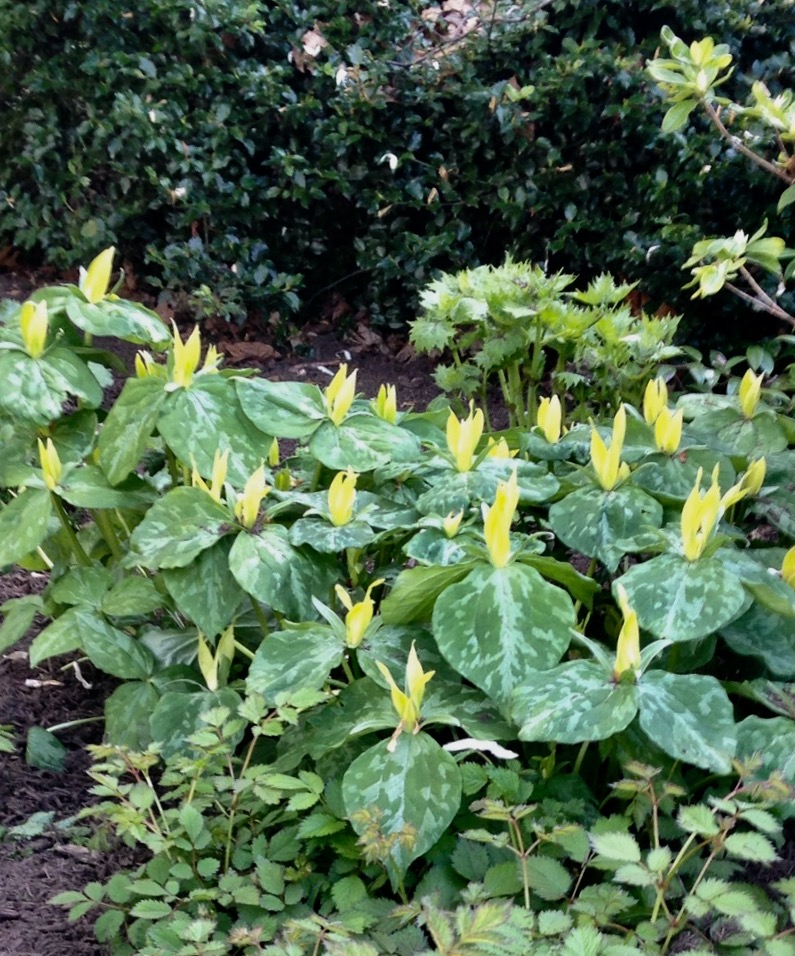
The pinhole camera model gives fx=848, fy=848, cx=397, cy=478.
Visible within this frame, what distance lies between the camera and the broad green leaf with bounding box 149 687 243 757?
4.83 ft

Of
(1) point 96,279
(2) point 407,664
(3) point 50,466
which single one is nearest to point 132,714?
(3) point 50,466

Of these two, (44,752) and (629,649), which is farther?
(44,752)

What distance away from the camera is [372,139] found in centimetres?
376

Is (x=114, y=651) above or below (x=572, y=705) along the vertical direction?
below

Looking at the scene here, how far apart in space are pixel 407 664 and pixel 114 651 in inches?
24.1

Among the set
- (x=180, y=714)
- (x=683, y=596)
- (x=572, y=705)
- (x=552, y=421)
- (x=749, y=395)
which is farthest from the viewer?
(x=749, y=395)

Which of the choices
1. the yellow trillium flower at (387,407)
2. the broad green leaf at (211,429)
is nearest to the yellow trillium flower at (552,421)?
the yellow trillium flower at (387,407)

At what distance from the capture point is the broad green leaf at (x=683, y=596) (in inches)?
47.4

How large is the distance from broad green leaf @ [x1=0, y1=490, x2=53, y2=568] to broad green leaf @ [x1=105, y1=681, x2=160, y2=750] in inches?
12.6

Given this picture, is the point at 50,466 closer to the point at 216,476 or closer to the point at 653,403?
the point at 216,476

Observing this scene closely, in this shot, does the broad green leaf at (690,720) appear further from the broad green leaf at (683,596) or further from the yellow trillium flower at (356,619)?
the yellow trillium flower at (356,619)

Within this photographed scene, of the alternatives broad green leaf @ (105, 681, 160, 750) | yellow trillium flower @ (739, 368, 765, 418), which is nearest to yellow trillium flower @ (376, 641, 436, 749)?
broad green leaf @ (105, 681, 160, 750)

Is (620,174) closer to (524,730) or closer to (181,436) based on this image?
(181,436)

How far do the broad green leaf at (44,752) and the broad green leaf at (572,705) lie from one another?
104 cm
